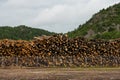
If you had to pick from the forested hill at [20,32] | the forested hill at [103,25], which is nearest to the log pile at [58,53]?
the forested hill at [103,25]

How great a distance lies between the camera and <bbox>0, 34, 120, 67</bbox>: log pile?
104 ft

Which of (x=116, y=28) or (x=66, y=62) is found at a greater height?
(x=116, y=28)

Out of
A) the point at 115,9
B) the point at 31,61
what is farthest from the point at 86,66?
the point at 115,9

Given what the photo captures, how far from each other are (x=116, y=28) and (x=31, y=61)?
58.8 feet

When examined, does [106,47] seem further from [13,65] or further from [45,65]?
[13,65]

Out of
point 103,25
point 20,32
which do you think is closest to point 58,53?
point 103,25

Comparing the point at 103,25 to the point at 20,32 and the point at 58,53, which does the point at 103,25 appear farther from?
the point at 20,32

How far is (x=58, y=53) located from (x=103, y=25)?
1854 centimetres

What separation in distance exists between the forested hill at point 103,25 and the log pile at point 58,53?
849 centimetres

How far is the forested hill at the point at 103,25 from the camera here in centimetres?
4722

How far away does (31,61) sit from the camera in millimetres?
31766

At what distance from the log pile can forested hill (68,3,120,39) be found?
849 centimetres

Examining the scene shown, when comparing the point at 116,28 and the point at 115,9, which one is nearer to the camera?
the point at 116,28

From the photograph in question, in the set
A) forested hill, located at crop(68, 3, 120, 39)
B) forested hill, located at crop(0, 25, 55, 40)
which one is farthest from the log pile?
forested hill, located at crop(0, 25, 55, 40)
